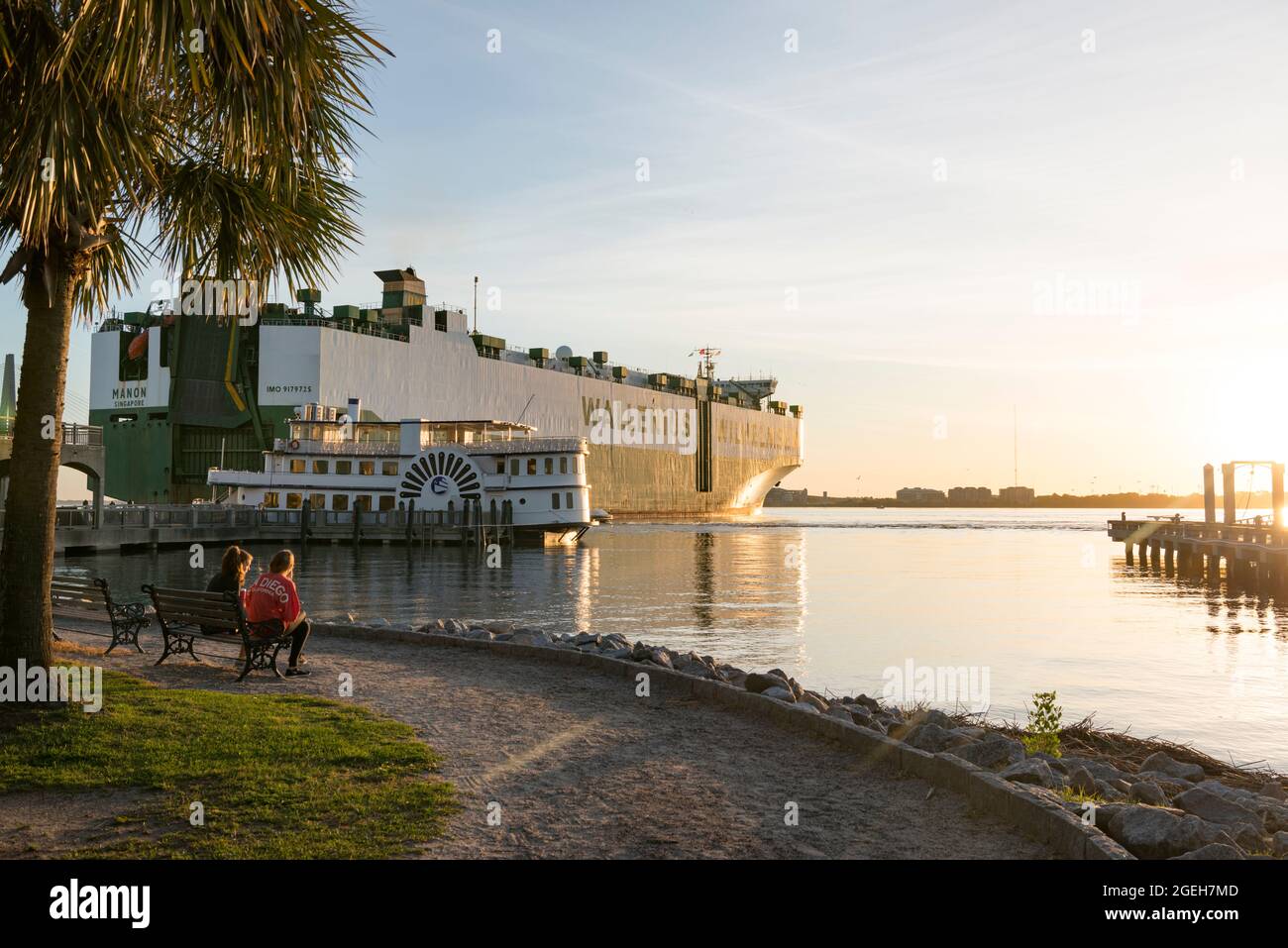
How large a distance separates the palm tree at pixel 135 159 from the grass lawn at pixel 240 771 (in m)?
1.19

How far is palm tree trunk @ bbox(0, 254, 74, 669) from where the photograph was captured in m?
8.25

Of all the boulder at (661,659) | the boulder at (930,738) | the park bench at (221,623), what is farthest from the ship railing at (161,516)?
the boulder at (930,738)

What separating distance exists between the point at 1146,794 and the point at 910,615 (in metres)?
20.6

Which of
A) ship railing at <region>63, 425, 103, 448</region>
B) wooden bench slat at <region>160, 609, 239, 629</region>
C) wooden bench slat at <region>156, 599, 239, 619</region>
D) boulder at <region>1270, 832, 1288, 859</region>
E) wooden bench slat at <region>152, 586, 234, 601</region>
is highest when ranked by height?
ship railing at <region>63, 425, 103, 448</region>

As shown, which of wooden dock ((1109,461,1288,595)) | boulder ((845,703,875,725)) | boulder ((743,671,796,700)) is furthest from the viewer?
wooden dock ((1109,461,1288,595))

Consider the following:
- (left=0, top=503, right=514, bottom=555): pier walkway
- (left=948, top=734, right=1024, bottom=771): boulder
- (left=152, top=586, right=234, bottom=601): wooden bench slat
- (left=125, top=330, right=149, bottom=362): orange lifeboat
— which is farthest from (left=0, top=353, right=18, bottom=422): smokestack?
(left=948, top=734, right=1024, bottom=771): boulder

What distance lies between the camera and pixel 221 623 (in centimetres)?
1078

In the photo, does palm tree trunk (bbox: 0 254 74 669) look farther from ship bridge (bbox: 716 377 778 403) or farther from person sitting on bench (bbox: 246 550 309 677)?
ship bridge (bbox: 716 377 778 403)

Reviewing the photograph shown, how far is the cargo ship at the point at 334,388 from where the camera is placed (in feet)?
218

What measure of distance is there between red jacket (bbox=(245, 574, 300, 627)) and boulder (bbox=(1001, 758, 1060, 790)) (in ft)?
22.7

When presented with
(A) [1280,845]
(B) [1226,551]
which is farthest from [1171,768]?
(B) [1226,551]

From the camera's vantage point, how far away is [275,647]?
426 inches
